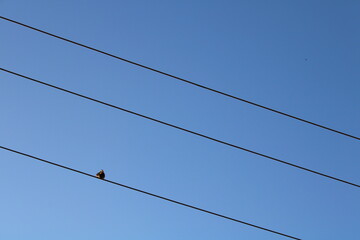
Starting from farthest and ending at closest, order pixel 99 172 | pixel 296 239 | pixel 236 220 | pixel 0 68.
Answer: pixel 99 172 → pixel 296 239 → pixel 236 220 → pixel 0 68

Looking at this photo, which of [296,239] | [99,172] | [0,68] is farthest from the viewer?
[99,172]

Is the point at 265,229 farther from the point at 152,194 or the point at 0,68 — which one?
the point at 0,68

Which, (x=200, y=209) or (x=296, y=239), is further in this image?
(x=296, y=239)

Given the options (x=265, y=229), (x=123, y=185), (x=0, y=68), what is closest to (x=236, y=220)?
(x=265, y=229)

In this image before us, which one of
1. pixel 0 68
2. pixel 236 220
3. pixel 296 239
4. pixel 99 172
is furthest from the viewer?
pixel 99 172

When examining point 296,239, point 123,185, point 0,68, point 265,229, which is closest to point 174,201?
point 123,185

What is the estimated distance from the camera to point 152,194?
9.29 m

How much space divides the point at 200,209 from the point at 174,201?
0.51 meters

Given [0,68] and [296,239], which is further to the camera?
[296,239]

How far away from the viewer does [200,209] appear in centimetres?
932

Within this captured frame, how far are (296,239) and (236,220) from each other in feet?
5.15

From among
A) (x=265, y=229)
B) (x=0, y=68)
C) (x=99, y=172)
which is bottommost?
(x=265, y=229)

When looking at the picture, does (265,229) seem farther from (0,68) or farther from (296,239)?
(0,68)

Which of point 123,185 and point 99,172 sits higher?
point 99,172
